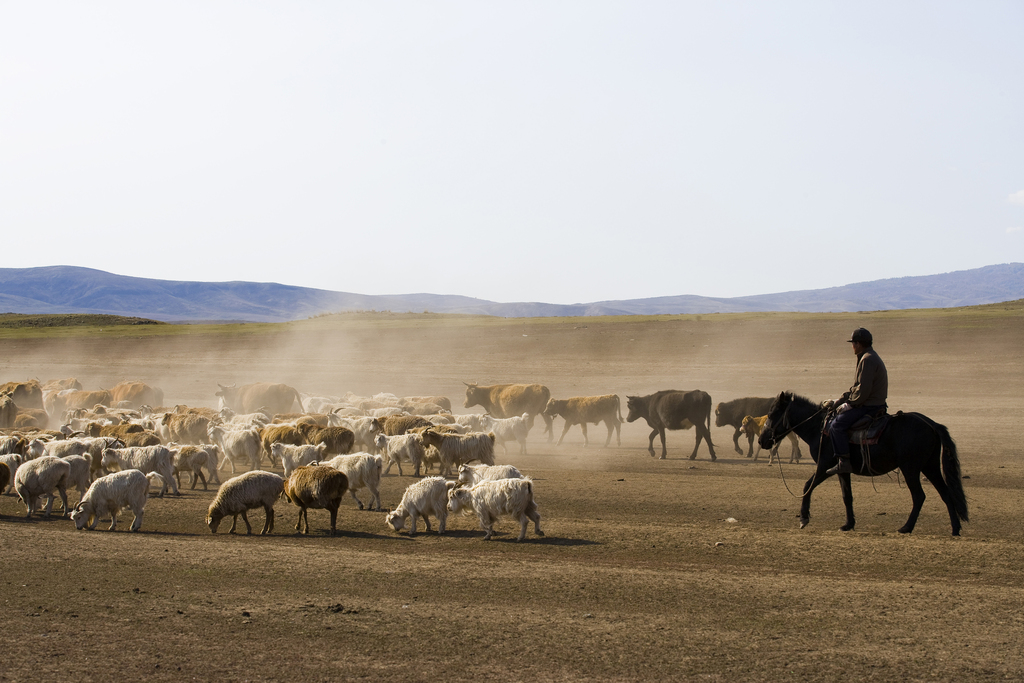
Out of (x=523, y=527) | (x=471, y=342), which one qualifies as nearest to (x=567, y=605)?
(x=523, y=527)

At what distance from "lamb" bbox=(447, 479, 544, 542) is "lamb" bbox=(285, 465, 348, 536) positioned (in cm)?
191

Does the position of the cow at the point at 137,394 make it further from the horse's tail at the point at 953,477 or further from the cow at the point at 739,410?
the horse's tail at the point at 953,477

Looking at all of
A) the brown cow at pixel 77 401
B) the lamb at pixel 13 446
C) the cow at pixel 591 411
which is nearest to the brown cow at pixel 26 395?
the brown cow at pixel 77 401

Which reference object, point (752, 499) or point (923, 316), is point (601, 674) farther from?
point (923, 316)

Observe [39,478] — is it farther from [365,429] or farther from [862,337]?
[862,337]

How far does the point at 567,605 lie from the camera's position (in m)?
8.66

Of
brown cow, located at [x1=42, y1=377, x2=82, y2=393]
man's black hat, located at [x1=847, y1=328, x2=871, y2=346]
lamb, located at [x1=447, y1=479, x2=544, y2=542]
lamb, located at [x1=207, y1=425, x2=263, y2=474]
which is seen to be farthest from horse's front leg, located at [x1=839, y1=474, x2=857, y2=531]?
brown cow, located at [x1=42, y1=377, x2=82, y2=393]

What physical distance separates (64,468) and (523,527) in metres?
7.84

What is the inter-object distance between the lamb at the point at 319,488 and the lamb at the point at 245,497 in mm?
324

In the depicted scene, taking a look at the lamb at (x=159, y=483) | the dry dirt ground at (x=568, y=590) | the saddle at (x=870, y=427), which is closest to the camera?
the dry dirt ground at (x=568, y=590)

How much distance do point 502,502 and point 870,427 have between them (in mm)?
5423

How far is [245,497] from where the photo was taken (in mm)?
12578

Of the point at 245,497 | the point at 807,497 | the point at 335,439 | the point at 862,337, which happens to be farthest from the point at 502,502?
the point at 335,439

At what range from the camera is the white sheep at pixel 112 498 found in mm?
12547
